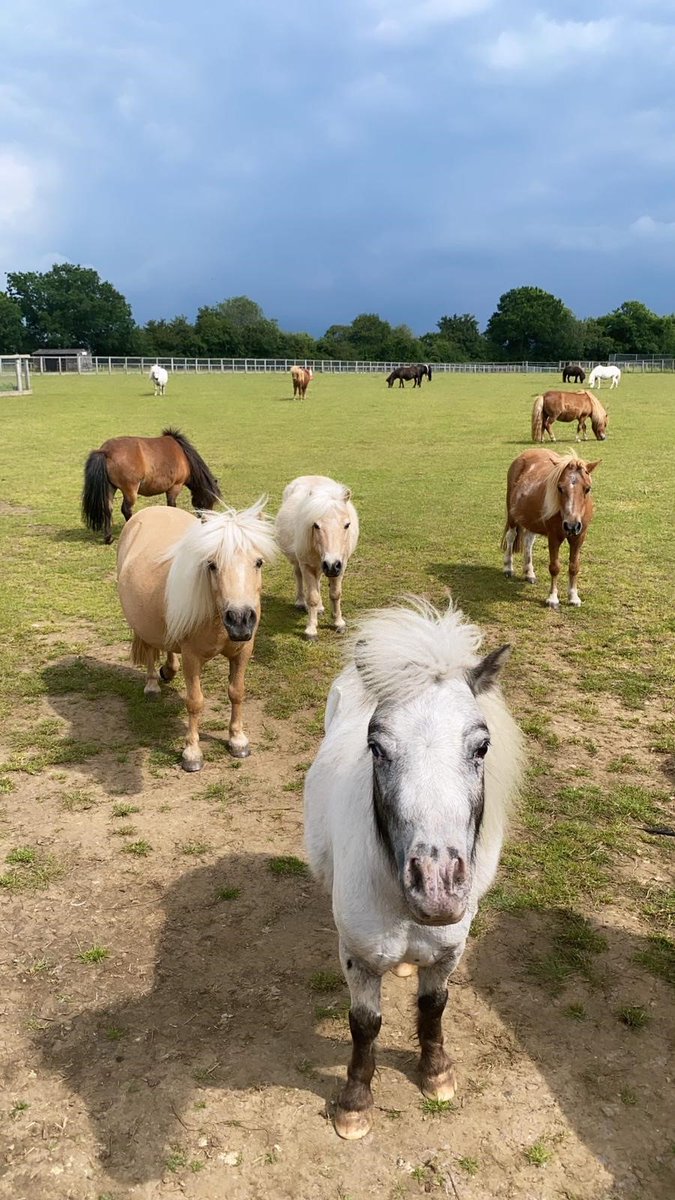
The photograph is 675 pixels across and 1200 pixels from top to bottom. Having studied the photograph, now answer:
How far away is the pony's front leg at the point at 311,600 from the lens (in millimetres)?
7218

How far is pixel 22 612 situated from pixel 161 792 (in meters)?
4.00

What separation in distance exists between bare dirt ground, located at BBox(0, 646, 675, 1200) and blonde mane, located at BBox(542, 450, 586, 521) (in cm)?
445

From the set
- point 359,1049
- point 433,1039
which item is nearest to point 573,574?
point 433,1039

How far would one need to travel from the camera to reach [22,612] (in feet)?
25.3

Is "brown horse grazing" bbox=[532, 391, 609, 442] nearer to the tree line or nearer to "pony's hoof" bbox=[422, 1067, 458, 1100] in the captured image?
"pony's hoof" bbox=[422, 1067, 458, 1100]

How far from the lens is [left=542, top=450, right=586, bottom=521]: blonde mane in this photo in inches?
293

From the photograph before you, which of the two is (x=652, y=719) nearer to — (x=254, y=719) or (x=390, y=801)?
(x=254, y=719)

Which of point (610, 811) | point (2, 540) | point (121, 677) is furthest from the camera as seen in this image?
point (2, 540)

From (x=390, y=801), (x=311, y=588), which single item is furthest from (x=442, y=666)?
(x=311, y=588)

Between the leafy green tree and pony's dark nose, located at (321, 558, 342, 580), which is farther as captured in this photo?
the leafy green tree

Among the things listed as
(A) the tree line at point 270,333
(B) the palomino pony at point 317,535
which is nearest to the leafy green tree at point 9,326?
(A) the tree line at point 270,333

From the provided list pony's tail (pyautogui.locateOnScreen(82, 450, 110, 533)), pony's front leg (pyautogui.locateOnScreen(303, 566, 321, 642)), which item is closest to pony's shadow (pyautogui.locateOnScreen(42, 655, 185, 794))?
pony's front leg (pyautogui.locateOnScreen(303, 566, 321, 642))

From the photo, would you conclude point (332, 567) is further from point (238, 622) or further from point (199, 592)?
point (238, 622)

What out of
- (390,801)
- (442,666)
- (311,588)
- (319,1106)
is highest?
(442,666)
